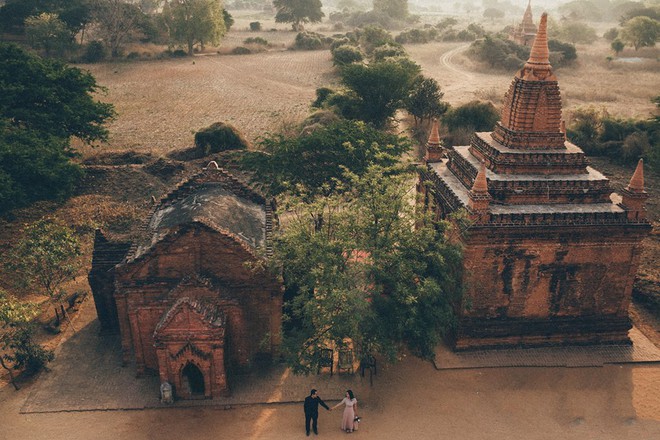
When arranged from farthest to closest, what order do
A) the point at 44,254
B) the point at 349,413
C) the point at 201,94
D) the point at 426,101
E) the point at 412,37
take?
the point at 412,37, the point at 201,94, the point at 426,101, the point at 44,254, the point at 349,413

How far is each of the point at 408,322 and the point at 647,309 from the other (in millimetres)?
13432

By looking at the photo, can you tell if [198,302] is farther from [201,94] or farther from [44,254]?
[201,94]

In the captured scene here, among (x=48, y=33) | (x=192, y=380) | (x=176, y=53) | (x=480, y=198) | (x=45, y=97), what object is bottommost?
(x=192, y=380)

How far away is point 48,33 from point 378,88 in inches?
2039

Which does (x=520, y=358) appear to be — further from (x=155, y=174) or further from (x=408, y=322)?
(x=155, y=174)

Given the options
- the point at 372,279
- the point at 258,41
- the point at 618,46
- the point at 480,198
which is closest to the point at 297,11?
the point at 258,41

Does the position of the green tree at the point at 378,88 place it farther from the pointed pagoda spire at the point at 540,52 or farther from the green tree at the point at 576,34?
the green tree at the point at 576,34

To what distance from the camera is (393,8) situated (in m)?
169

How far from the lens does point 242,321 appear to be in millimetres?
20906

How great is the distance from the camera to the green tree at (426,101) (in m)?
54.0

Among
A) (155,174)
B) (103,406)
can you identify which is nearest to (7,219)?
(155,174)

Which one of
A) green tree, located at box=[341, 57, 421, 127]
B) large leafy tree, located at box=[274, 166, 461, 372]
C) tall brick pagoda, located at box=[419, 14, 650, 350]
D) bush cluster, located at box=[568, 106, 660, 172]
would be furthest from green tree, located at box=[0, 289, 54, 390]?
bush cluster, located at box=[568, 106, 660, 172]

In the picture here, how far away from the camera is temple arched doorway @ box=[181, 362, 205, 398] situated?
2044 cm

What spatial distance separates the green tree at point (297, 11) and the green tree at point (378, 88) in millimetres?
83029
